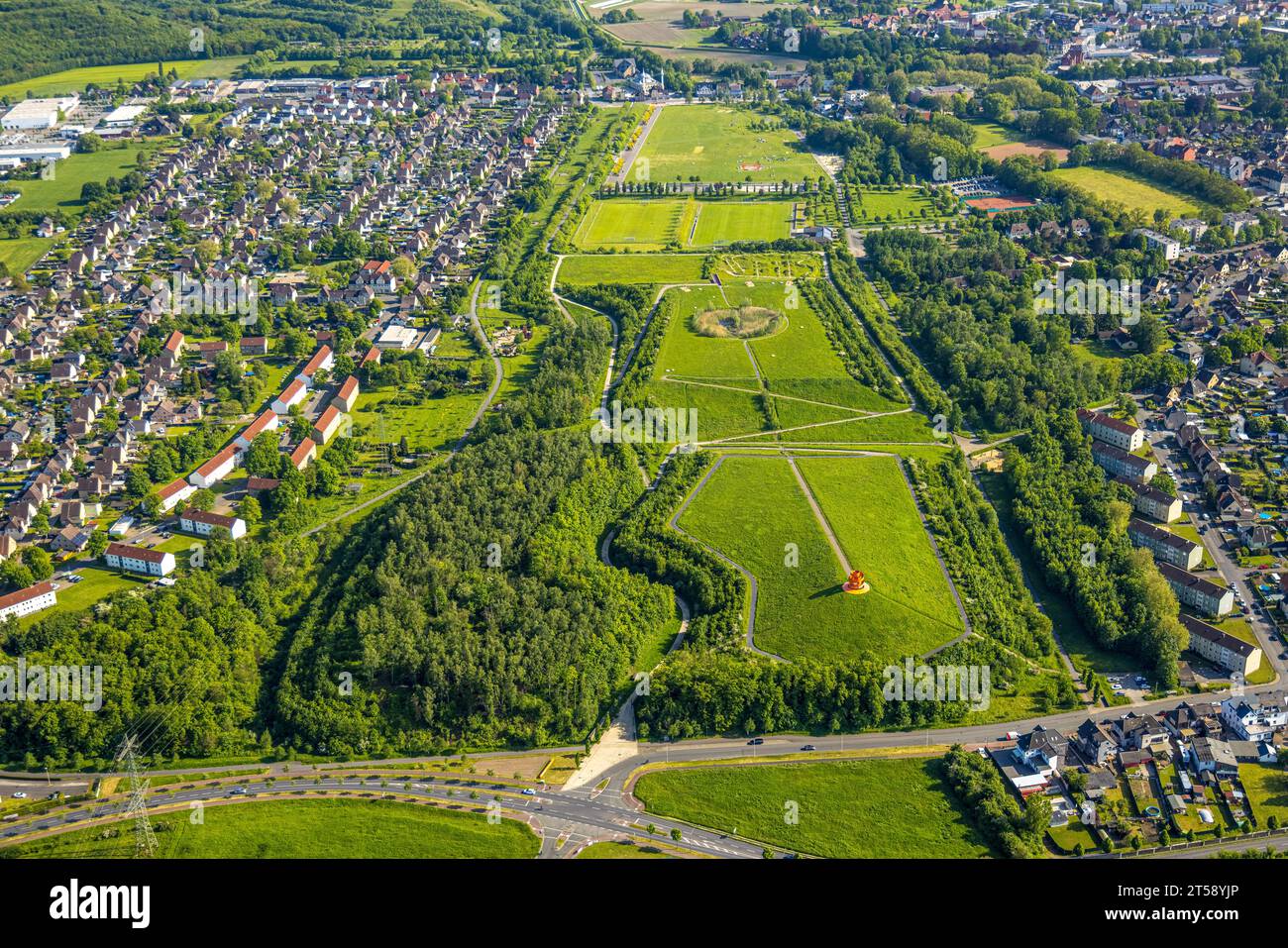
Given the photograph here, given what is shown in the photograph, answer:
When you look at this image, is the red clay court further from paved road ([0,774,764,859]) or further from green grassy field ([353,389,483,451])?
paved road ([0,774,764,859])

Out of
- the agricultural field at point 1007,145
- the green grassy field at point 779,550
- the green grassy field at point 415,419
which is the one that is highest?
the agricultural field at point 1007,145

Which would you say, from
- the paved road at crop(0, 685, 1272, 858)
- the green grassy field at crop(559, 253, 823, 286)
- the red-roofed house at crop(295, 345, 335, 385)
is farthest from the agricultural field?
the paved road at crop(0, 685, 1272, 858)

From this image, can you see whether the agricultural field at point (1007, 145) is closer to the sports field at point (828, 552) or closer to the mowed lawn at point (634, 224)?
the mowed lawn at point (634, 224)

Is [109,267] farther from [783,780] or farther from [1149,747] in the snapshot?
[1149,747]

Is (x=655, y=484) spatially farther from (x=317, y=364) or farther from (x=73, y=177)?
(x=73, y=177)

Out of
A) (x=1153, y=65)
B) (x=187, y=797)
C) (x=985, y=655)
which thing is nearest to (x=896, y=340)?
(x=985, y=655)

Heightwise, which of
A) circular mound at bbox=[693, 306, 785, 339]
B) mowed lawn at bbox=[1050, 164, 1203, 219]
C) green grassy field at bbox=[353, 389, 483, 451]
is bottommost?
green grassy field at bbox=[353, 389, 483, 451]

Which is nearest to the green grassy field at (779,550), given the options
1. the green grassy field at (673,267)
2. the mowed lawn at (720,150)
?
the green grassy field at (673,267)
